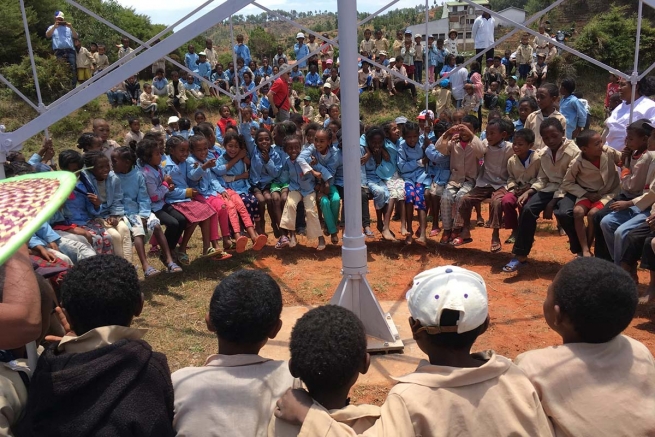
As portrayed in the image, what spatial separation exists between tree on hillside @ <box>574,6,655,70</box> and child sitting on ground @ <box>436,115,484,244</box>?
16.8 m

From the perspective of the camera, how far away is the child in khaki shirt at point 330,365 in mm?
1841

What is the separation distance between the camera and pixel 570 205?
18.2 feet

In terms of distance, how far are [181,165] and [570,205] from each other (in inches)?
153

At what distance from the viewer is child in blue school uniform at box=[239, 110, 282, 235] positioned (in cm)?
667

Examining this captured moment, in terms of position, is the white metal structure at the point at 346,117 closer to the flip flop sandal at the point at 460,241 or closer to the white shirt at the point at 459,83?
the flip flop sandal at the point at 460,241

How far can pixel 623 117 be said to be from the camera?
6.82 m

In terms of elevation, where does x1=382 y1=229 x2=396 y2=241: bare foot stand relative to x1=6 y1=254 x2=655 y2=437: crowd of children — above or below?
below

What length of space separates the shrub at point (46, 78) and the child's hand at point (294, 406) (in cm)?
1824

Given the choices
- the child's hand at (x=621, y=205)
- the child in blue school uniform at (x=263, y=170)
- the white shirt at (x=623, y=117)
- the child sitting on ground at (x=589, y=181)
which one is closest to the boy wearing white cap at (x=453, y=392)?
the child's hand at (x=621, y=205)

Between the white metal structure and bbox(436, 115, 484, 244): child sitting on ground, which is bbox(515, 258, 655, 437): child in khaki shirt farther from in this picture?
bbox(436, 115, 484, 244): child sitting on ground

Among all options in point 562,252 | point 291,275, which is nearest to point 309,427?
point 291,275

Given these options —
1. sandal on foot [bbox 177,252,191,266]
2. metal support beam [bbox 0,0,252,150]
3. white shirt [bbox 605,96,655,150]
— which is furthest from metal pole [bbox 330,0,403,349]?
white shirt [bbox 605,96,655,150]

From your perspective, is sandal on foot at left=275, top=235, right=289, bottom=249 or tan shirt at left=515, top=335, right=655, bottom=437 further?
sandal on foot at left=275, top=235, right=289, bottom=249

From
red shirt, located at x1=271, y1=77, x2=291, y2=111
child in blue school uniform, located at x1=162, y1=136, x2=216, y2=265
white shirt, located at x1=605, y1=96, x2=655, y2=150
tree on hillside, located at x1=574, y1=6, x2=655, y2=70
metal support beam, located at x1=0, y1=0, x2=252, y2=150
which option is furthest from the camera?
tree on hillside, located at x1=574, y1=6, x2=655, y2=70
